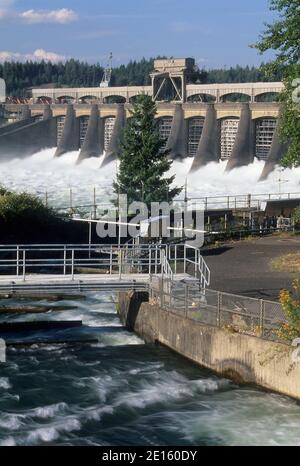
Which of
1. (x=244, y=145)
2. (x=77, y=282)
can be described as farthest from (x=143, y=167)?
(x=244, y=145)

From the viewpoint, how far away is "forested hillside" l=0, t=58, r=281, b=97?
15912cm

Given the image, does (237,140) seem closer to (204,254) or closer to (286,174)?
(286,174)

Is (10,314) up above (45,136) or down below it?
below

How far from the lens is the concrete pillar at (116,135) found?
80375mm

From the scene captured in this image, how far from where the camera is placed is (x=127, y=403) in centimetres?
1742

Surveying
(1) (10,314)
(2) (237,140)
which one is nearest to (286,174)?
(2) (237,140)

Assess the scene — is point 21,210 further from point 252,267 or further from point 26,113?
point 26,113

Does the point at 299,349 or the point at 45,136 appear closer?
the point at 299,349

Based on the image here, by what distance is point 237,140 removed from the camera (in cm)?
7012

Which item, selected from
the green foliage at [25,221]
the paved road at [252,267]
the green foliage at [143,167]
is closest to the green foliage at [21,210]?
the green foliage at [25,221]

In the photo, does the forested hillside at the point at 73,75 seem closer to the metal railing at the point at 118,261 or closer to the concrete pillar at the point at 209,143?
the concrete pillar at the point at 209,143

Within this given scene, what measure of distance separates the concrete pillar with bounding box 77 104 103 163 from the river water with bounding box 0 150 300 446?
61293 mm

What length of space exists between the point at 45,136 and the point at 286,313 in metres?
80.1

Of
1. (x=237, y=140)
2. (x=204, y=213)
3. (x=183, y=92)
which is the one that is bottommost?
(x=204, y=213)
